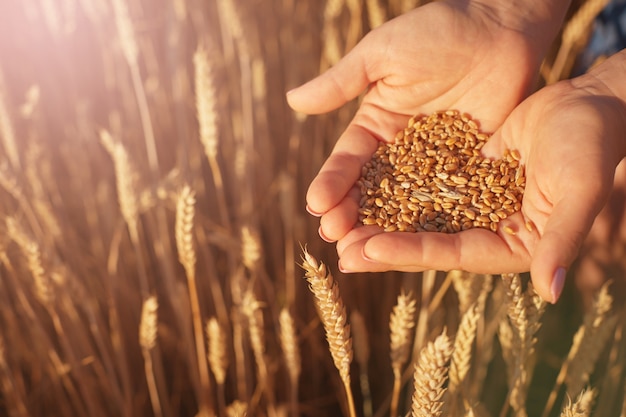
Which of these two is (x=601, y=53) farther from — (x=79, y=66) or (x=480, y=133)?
(x=79, y=66)

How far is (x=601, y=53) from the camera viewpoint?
1687 millimetres

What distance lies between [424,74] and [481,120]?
0.61ft

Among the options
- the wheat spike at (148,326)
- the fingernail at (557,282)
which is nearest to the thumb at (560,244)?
the fingernail at (557,282)

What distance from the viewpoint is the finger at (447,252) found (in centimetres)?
92

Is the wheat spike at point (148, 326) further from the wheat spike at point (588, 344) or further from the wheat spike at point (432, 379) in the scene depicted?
the wheat spike at point (588, 344)

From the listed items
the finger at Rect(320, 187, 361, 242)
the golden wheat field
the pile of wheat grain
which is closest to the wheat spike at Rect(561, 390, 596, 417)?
the golden wheat field

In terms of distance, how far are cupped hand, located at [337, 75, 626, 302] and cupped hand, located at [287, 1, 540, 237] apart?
7.2 inches

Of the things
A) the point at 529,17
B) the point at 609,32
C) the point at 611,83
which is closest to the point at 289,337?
the point at 611,83

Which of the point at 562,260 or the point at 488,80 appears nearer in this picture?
the point at 562,260

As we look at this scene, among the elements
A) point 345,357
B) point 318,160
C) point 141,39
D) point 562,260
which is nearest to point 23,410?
point 345,357

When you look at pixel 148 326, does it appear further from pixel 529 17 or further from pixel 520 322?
pixel 529 17

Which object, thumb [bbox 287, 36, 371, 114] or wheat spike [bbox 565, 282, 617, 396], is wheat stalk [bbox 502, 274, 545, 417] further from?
thumb [bbox 287, 36, 371, 114]

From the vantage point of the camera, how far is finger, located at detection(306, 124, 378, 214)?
1046 mm

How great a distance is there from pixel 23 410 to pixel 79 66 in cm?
127
